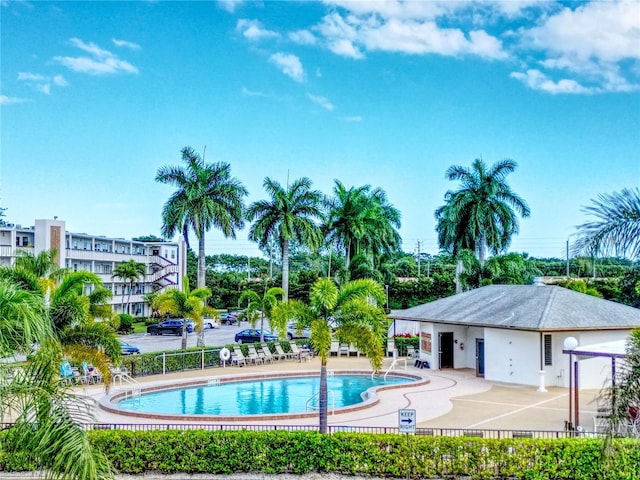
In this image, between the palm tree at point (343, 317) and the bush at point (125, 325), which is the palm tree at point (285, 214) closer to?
the bush at point (125, 325)

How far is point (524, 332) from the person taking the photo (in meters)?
26.8

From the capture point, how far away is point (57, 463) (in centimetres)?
721

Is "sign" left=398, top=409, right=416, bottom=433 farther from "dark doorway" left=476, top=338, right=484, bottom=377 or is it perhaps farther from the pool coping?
"dark doorway" left=476, top=338, right=484, bottom=377

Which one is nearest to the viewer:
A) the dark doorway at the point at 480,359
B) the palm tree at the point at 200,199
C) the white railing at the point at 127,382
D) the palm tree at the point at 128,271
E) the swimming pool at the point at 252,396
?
the swimming pool at the point at 252,396

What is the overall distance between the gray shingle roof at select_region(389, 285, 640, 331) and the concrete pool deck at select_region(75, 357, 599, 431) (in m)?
2.56

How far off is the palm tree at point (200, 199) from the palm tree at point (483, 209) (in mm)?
17603

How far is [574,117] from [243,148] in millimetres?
24153

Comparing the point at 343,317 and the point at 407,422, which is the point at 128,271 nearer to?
the point at 343,317

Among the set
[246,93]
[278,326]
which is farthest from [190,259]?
[278,326]

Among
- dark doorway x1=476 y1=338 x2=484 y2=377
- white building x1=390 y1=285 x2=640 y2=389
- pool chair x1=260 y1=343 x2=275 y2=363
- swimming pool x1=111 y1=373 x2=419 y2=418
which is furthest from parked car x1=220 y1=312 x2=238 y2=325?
dark doorway x1=476 y1=338 x2=484 y2=377

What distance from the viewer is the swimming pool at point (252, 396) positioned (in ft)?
73.4

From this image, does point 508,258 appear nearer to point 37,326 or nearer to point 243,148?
point 243,148

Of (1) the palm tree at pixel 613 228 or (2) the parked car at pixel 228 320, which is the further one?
(2) the parked car at pixel 228 320

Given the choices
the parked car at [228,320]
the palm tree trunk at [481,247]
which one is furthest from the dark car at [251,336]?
the parked car at [228,320]
